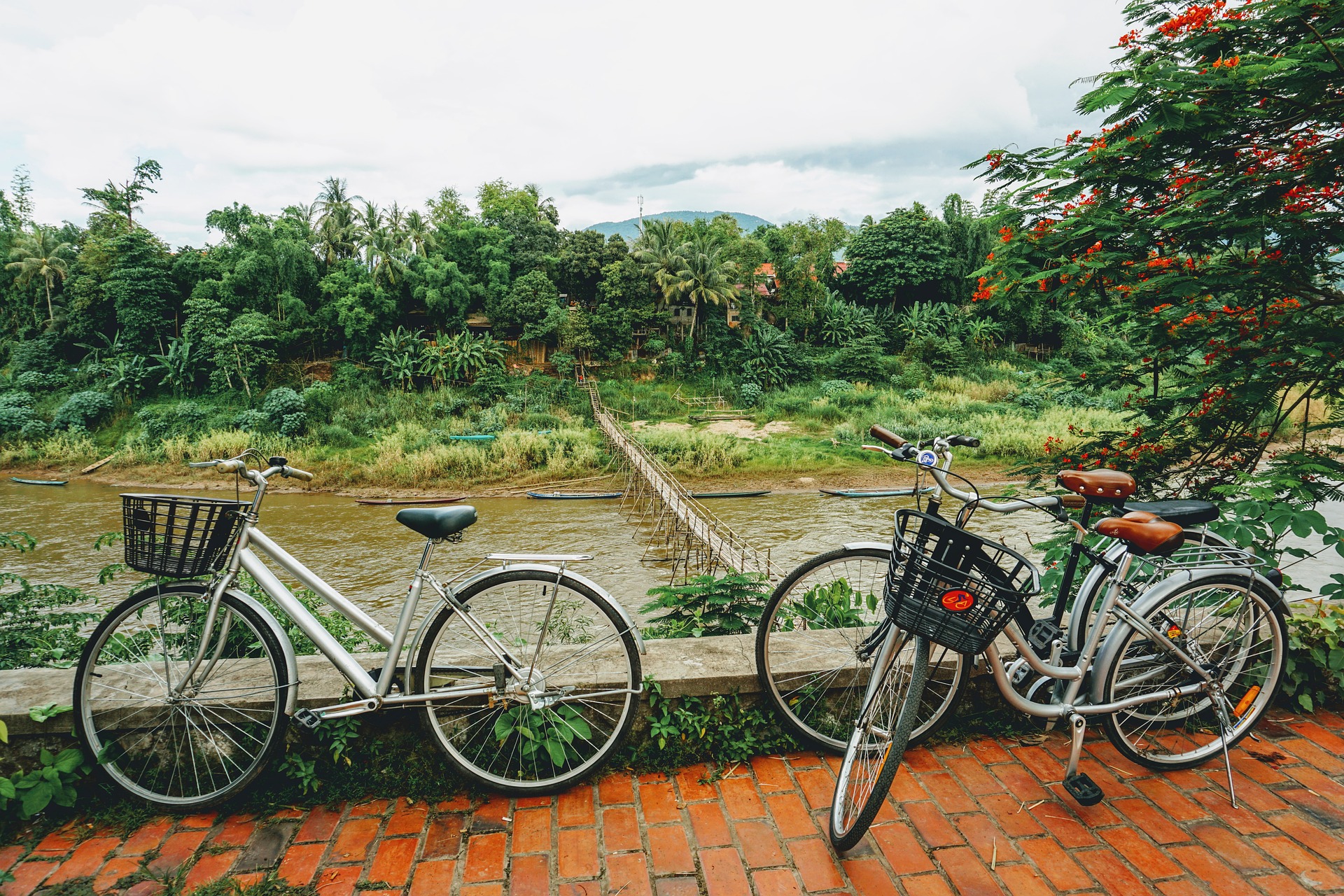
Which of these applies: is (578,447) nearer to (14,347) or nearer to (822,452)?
(822,452)

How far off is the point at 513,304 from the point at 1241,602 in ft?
77.3

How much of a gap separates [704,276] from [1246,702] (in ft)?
79.5

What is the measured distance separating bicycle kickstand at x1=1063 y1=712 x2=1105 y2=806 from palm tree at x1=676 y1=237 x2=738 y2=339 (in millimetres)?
23707

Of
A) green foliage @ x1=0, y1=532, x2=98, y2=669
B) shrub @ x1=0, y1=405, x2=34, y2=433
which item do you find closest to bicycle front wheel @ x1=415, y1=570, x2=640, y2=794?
green foliage @ x1=0, y1=532, x2=98, y2=669

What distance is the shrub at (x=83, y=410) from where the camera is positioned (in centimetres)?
1978

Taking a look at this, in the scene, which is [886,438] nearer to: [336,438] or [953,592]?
[953,592]

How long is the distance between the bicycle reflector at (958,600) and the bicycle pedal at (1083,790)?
721mm

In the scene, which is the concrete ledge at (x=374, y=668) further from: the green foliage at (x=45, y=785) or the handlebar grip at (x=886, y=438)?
the handlebar grip at (x=886, y=438)

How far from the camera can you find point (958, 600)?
5.32 feet

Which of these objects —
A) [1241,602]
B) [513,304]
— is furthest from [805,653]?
[513,304]

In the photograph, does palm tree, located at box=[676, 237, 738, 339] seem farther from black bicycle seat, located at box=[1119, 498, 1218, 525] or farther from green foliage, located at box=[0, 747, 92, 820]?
green foliage, located at box=[0, 747, 92, 820]

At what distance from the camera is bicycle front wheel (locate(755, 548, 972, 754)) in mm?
2080

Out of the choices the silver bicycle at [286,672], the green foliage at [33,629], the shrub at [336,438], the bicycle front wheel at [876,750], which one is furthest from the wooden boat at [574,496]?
the bicycle front wheel at [876,750]

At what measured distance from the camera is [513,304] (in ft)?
78.2
